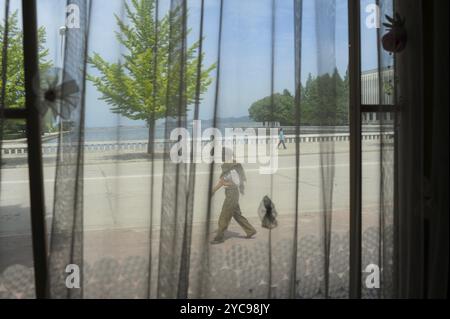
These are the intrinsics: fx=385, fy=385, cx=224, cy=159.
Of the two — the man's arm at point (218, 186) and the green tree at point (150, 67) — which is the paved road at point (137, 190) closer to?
the man's arm at point (218, 186)

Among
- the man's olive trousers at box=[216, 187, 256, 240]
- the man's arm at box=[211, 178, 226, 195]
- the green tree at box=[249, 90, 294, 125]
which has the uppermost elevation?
the green tree at box=[249, 90, 294, 125]

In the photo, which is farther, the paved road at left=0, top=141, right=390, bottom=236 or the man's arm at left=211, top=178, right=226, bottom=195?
the man's arm at left=211, top=178, right=226, bottom=195

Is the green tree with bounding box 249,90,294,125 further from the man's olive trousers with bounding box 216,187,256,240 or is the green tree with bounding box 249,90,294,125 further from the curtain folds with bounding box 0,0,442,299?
the man's olive trousers with bounding box 216,187,256,240

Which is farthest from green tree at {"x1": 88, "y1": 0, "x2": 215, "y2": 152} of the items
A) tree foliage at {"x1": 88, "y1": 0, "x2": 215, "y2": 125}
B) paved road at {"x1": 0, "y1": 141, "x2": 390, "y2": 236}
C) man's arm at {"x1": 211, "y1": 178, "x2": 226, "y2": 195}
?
man's arm at {"x1": 211, "y1": 178, "x2": 226, "y2": 195}

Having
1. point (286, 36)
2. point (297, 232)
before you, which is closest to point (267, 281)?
point (297, 232)

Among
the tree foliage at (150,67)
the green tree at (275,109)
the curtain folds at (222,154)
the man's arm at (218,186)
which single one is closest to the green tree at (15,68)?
the curtain folds at (222,154)

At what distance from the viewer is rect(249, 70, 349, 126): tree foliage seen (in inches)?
54.7

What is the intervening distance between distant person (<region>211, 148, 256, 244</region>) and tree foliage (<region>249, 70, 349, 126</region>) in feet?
0.63

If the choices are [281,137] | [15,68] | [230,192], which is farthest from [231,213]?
[15,68]

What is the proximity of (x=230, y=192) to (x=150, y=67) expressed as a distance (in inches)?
20.1

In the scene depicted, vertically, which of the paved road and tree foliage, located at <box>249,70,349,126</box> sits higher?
tree foliage, located at <box>249,70,349,126</box>

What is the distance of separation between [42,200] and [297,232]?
0.89 meters

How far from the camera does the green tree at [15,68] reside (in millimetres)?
1222

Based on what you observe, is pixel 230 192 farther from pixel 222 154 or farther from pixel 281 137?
pixel 281 137
